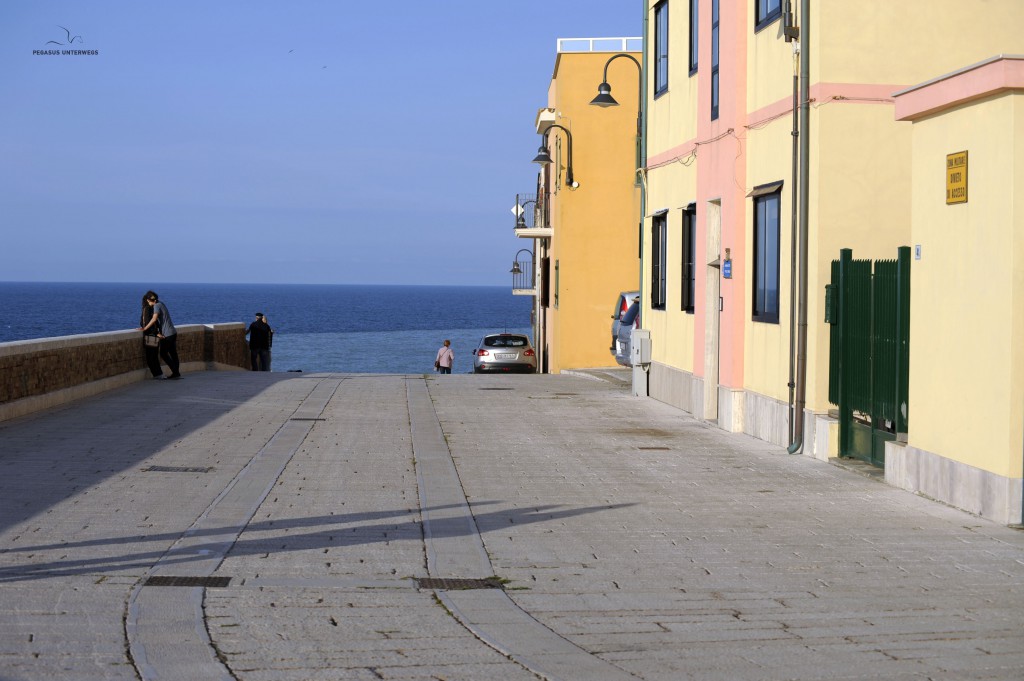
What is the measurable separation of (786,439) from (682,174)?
6344 millimetres

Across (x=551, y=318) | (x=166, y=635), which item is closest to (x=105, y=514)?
(x=166, y=635)

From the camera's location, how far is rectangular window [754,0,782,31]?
14594mm

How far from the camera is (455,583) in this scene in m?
7.68

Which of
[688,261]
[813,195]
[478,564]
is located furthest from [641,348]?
[478,564]

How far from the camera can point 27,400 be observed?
54.9ft

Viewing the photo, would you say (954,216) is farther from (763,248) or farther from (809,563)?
(763,248)

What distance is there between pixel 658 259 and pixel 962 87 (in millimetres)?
12159

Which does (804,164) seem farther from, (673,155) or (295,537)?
(295,537)

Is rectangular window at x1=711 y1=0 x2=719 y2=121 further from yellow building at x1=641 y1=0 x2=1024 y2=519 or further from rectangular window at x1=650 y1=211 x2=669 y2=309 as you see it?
rectangular window at x1=650 y1=211 x2=669 y2=309

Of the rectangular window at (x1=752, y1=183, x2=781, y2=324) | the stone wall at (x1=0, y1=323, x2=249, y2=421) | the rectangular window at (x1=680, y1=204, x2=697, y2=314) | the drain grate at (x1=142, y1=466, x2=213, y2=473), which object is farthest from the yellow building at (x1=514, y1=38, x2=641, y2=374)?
the drain grate at (x1=142, y1=466, x2=213, y2=473)

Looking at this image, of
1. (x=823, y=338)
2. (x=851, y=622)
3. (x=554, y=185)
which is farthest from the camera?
(x=554, y=185)

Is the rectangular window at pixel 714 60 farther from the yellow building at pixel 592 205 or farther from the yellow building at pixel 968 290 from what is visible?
the yellow building at pixel 592 205

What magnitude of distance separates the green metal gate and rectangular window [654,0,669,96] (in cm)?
843

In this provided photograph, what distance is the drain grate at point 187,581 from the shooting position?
738cm
